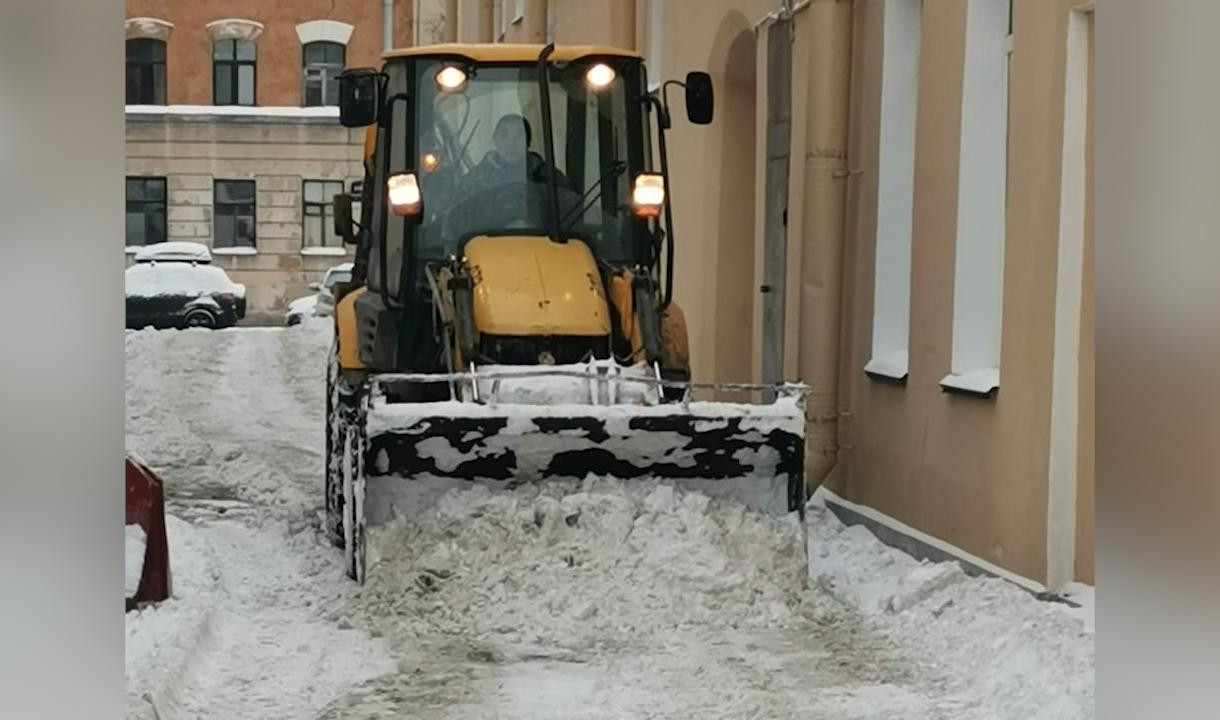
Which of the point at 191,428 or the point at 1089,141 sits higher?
the point at 1089,141

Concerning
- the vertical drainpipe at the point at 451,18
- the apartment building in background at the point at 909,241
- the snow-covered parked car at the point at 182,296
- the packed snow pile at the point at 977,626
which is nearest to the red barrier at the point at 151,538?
the apartment building in background at the point at 909,241

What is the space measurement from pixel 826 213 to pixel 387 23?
3028 cm

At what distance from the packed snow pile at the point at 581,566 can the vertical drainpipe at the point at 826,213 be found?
Answer: 118 inches

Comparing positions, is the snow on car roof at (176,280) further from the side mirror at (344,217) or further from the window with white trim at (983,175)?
the window with white trim at (983,175)

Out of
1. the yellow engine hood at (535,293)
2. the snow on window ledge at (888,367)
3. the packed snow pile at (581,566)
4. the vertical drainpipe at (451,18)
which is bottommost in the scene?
the packed snow pile at (581,566)

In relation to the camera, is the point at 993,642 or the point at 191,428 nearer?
the point at 993,642

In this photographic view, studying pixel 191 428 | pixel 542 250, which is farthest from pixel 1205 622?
pixel 191 428

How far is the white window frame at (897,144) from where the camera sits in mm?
10406

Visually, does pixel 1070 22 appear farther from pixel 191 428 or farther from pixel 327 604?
pixel 191 428

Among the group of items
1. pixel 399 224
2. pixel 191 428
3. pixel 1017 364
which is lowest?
pixel 191 428

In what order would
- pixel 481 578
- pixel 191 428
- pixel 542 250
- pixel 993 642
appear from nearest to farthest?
1. pixel 993 642
2. pixel 481 578
3. pixel 542 250
4. pixel 191 428

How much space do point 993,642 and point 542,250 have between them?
303 cm

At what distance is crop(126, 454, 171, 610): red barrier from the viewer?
25.6 ft

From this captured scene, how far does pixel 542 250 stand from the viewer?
353 inches
